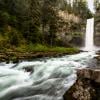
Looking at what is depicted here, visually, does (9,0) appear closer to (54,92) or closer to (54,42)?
(54,42)

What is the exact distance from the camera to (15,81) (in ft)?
30.2

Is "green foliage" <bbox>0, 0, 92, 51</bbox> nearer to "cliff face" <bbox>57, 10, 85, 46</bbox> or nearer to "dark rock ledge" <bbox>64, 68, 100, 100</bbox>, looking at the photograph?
"cliff face" <bbox>57, 10, 85, 46</bbox>

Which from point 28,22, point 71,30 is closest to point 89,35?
point 71,30

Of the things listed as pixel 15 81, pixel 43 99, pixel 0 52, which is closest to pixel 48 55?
pixel 0 52

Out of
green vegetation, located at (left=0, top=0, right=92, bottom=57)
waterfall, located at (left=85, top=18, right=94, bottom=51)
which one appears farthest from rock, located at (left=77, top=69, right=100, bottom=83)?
waterfall, located at (left=85, top=18, right=94, bottom=51)

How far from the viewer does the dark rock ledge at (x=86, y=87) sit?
6383mm

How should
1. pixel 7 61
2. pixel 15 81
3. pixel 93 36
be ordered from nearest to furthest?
pixel 15 81
pixel 7 61
pixel 93 36

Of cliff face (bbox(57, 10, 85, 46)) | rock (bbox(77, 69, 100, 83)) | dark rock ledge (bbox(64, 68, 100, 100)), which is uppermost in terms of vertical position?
cliff face (bbox(57, 10, 85, 46))

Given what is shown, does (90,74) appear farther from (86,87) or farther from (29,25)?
(29,25)

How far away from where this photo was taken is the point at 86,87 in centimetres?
657

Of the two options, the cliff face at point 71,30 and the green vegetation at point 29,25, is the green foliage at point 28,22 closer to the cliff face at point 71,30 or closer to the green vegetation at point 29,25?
the green vegetation at point 29,25

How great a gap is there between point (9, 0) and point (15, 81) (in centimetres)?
2100

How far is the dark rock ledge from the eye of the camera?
6.38 m

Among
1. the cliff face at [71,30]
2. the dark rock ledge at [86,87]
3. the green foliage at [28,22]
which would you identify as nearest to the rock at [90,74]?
the dark rock ledge at [86,87]
